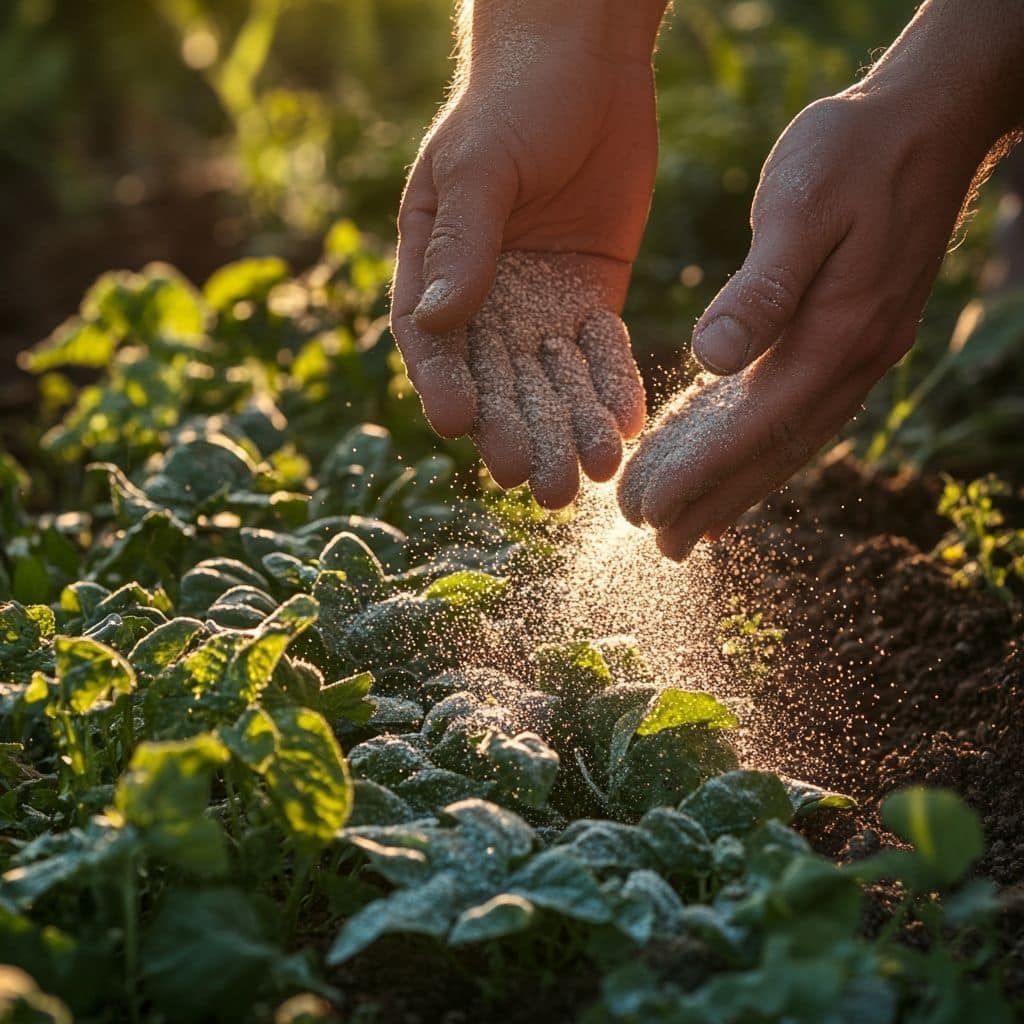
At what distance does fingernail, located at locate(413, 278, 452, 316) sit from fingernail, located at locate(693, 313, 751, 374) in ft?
1.29

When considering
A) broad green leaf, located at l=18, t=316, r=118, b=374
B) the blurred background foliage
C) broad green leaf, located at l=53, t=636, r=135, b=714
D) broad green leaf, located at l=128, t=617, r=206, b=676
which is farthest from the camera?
the blurred background foliage

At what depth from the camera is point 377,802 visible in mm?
1630

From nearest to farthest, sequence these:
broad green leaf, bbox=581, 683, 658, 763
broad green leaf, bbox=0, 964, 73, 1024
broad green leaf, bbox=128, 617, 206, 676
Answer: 1. broad green leaf, bbox=0, 964, 73, 1024
2. broad green leaf, bbox=128, 617, 206, 676
3. broad green leaf, bbox=581, 683, 658, 763

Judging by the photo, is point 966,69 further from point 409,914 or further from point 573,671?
point 409,914

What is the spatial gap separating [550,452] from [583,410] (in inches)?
5.3

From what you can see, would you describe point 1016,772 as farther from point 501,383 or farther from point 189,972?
point 189,972

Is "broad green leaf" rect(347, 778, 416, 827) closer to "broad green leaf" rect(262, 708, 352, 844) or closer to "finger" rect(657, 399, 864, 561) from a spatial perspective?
"broad green leaf" rect(262, 708, 352, 844)

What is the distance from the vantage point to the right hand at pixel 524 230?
7.18ft

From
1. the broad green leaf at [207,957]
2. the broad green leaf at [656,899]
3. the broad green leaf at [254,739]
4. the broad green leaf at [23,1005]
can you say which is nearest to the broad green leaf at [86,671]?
the broad green leaf at [254,739]

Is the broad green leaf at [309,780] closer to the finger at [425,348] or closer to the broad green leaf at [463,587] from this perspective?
the broad green leaf at [463,587]

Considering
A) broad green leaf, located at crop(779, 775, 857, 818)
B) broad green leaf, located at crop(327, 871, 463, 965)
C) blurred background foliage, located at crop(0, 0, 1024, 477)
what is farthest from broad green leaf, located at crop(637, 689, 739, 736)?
blurred background foliage, located at crop(0, 0, 1024, 477)

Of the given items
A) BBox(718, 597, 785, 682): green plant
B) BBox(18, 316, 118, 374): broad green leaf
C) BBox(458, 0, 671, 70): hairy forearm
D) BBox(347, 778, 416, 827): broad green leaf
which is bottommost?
BBox(347, 778, 416, 827): broad green leaf

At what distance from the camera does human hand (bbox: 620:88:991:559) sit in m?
2.03

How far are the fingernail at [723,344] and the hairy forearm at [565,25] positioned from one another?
2.69ft
